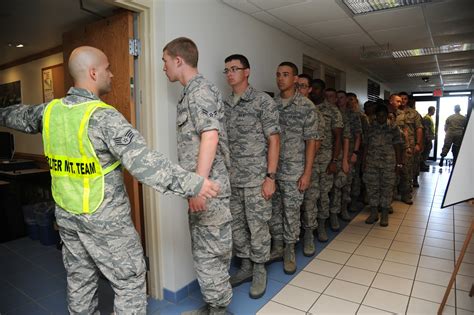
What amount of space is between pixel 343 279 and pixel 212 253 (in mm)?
1378

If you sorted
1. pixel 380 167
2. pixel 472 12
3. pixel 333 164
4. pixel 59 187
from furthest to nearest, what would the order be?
1. pixel 380 167
2. pixel 333 164
3. pixel 472 12
4. pixel 59 187

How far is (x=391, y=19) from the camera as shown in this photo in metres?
3.32

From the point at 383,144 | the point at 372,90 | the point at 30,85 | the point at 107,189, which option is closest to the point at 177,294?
the point at 107,189

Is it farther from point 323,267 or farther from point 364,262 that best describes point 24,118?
point 364,262

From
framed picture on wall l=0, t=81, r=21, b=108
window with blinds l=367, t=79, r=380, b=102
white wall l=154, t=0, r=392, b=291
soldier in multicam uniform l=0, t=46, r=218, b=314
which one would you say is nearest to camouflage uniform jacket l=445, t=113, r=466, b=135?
window with blinds l=367, t=79, r=380, b=102

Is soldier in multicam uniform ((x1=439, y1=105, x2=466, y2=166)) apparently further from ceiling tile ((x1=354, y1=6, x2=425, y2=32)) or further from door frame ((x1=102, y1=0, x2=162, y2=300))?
door frame ((x1=102, y1=0, x2=162, y2=300))

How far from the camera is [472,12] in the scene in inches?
120

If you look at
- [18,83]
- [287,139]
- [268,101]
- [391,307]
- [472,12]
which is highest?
Answer: [472,12]

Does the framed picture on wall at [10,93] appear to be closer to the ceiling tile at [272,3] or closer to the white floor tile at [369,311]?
the ceiling tile at [272,3]

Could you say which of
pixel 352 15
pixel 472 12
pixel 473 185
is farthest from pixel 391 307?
pixel 472 12

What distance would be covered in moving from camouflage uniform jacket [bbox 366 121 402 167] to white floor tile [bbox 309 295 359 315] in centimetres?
217

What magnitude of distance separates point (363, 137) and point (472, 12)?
1.99 meters

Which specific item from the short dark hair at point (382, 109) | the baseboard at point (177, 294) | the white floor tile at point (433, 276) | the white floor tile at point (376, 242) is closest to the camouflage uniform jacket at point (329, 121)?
the short dark hair at point (382, 109)

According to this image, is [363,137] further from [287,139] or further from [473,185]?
[473,185]
